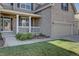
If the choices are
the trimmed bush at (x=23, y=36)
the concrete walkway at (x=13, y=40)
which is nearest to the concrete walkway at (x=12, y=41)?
the concrete walkway at (x=13, y=40)

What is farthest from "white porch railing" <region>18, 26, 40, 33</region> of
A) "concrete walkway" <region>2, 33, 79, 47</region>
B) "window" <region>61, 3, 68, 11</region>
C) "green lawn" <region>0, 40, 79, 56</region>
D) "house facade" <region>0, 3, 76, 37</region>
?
"window" <region>61, 3, 68, 11</region>

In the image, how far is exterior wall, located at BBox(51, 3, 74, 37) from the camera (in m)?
4.78

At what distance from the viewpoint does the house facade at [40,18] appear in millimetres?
4699

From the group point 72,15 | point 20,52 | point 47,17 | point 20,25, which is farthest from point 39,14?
point 20,52

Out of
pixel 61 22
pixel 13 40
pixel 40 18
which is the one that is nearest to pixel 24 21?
pixel 40 18

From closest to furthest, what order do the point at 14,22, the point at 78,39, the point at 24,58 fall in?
the point at 24,58 < the point at 78,39 < the point at 14,22

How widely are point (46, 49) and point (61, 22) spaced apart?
105cm

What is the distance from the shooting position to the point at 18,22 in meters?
4.82

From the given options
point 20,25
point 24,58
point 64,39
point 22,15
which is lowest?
point 24,58

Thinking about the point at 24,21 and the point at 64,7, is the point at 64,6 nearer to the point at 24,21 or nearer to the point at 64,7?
the point at 64,7

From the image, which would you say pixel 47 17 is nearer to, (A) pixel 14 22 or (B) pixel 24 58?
(A) pixel 14 22

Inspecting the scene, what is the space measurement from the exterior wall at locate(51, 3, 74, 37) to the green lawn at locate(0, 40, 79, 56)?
0.44 meters

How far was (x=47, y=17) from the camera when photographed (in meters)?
5.05

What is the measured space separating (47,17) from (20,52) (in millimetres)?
1481
